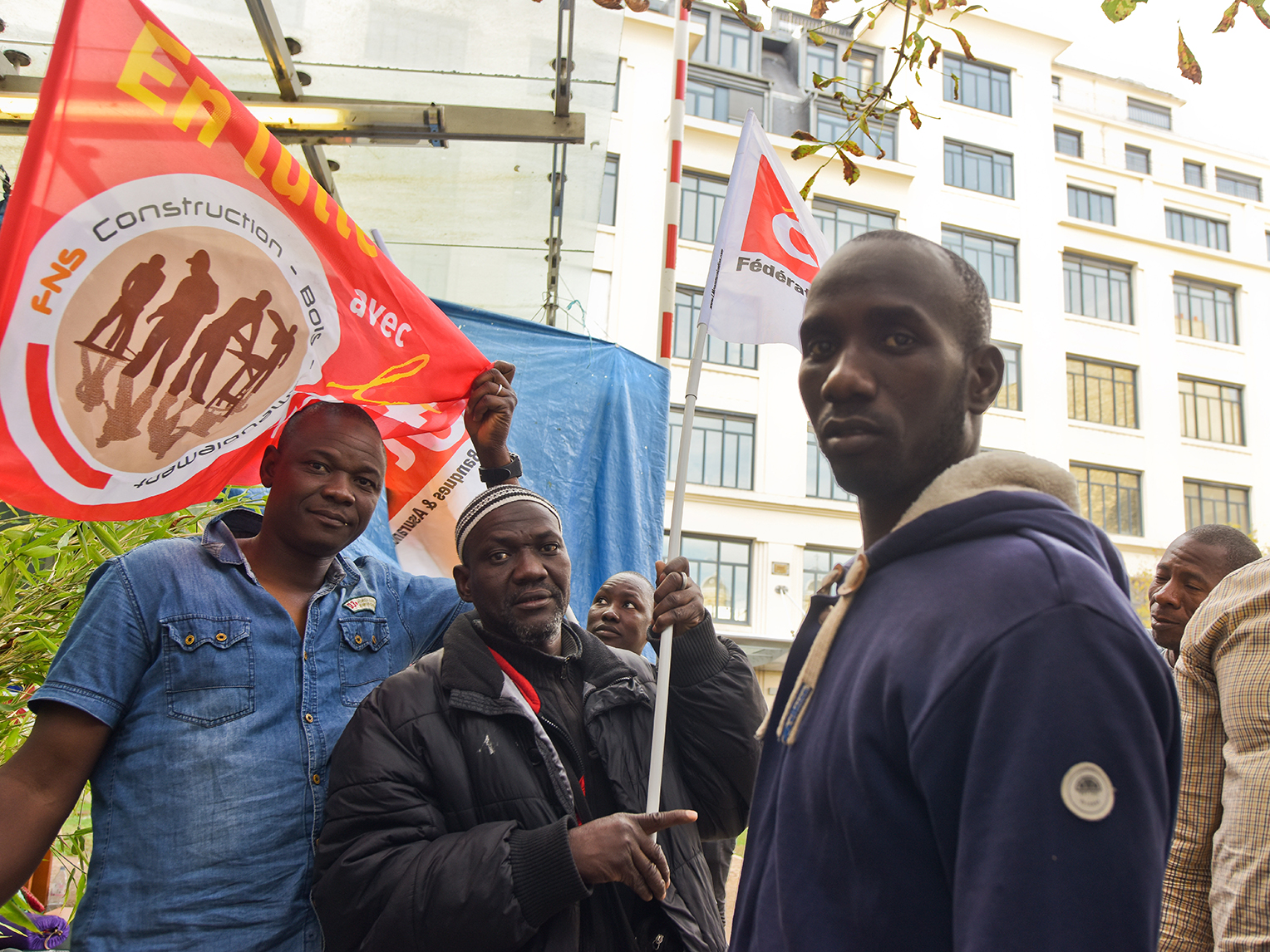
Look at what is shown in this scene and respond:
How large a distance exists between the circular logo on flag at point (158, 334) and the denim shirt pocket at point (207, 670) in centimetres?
36

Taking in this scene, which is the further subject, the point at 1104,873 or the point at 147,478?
the point at 147,478

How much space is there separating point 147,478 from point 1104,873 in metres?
2.15

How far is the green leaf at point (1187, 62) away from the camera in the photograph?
2.24 m

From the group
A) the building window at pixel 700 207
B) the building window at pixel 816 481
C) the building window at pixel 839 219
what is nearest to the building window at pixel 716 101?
the building window at pixel 700 207

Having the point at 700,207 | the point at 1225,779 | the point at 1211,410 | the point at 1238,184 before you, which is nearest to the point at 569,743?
the point at 1225,779

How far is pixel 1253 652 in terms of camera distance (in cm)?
248

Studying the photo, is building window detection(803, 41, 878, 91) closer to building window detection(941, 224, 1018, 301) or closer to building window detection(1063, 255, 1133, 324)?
building window detection(941, 224, 1018, 301)

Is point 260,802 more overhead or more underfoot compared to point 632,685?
more underfoot

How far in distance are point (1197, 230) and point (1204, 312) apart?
133 inches

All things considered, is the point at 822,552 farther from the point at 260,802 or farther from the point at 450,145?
the point at 260,802

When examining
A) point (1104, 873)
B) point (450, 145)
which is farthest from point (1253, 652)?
point (450, 145)

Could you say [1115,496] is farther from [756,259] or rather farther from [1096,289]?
[756,259]

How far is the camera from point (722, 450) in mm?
23062

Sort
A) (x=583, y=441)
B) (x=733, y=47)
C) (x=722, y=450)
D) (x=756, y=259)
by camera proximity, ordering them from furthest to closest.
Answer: (x=733, y=47) < (x=722, y=450) < (x=583, y=441) < (x=756, y=259)
